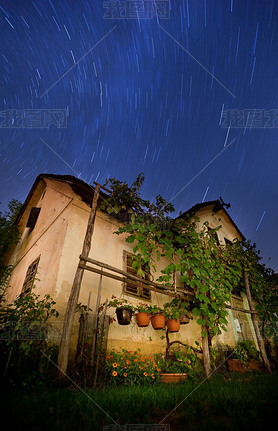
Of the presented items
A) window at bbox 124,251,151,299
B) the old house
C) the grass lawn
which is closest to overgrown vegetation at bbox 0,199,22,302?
the old house

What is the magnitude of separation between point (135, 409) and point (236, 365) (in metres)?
5.71

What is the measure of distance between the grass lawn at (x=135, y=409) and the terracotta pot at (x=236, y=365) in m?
4.11

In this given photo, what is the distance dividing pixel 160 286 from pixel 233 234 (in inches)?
333

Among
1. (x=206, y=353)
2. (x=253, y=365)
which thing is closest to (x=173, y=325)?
(x=206, y=353)

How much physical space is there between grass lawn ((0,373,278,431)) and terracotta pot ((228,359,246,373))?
13.5 ft

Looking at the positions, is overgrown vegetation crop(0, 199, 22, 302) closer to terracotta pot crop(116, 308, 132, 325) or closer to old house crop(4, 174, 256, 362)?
old house crop(4, 174, 256, 362)

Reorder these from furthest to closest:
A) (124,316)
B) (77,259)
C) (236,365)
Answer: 1. (236,365)
2. (77,259)
3. (124,316)

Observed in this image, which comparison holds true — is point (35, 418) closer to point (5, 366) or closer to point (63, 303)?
point (5, 366)

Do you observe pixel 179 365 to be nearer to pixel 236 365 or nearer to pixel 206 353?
pixel 206 353

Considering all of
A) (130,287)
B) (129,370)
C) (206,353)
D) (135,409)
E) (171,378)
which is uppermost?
(130,287)

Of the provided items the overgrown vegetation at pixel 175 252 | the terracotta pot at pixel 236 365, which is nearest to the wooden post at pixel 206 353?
the overgrown vegetation at pixel 175 252

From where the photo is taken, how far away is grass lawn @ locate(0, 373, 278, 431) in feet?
7.12

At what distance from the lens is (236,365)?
6.85 metres

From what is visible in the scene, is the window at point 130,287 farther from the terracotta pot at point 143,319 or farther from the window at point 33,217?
the window at point 33,217
